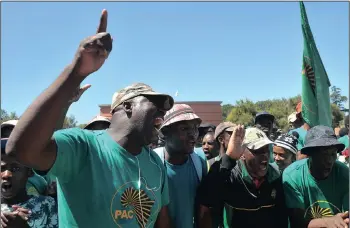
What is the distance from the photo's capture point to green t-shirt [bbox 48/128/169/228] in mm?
1936

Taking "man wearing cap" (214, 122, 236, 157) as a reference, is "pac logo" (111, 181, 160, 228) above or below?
below

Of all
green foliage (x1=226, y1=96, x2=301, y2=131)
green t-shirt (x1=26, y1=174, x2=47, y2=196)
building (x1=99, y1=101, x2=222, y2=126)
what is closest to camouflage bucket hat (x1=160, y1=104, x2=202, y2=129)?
green t-shirt (x1=26, y1=174, x2=47, y2=196)

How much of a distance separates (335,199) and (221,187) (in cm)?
97

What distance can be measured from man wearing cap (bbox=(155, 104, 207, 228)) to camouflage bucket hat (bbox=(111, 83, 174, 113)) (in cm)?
78

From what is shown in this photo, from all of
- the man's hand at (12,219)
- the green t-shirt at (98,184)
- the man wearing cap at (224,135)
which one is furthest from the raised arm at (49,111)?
the man wearing cap at (224,135)

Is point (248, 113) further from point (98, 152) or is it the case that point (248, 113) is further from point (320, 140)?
point (98, 152)

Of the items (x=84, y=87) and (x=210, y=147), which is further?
(x=210, y=147)

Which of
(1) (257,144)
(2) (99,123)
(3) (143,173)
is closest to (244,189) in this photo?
(1) (257,144)

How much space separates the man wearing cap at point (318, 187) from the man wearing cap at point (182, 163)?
0.82 meters

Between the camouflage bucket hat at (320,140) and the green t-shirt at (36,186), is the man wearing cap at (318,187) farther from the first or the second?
the green t-shirt at (36,186)

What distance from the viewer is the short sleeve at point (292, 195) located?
10.3ft

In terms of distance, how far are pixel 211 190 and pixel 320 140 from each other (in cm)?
106

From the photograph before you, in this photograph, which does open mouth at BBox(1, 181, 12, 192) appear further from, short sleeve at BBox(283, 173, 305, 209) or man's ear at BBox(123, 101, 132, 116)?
short sleeve at BBox(283, 173, 305, 209)

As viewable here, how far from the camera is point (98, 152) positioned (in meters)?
2.11
